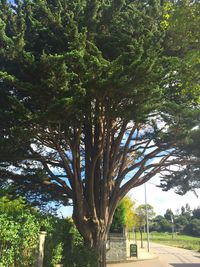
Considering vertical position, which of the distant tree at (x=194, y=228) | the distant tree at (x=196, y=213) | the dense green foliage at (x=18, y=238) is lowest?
the dense green foliage at (x=18, y=238)

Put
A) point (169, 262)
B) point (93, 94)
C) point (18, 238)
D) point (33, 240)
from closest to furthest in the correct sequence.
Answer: point (18, 238)
point (33, 240)
point (93, 94)
point (169, 262)

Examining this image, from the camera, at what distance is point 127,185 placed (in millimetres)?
17109

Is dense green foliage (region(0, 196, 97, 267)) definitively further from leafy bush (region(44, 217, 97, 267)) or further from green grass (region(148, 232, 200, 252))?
green grass (region(148, 232, 200, 252))

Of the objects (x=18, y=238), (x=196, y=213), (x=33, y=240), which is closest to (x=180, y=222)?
(x=196, y=213)

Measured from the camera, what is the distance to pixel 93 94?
39.3 ft

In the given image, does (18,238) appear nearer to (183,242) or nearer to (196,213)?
(183,242)

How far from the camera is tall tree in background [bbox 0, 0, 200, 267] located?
11.0 metres

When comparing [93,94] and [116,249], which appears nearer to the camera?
[93,94]

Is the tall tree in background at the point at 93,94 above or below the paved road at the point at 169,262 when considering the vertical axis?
above

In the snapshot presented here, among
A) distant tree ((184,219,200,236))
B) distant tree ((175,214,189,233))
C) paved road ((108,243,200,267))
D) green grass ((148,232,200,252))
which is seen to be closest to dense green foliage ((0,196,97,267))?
paved road ((108,243,200,267))

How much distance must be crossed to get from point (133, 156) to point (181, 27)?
455 inches

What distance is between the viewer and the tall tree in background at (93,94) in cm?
1105

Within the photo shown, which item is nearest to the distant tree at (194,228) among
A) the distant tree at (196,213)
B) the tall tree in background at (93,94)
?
the distant tree at (196,213)

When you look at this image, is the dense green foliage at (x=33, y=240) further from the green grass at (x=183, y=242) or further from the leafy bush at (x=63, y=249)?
the green grass at (x=183, y=242)
